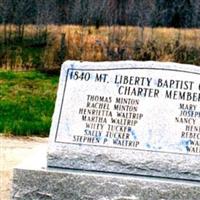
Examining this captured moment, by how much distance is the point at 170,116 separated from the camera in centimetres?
574

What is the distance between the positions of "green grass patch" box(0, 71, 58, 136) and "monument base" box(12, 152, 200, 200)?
12.5ft

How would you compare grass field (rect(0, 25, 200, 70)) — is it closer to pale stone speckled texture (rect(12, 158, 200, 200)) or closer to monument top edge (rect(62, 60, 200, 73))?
monument top edge (rect(62, 60, 200, 73))

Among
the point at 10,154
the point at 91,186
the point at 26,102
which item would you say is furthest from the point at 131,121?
the point at 26,102

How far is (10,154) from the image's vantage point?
27.2ft

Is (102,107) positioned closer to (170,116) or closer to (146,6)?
(170,116)

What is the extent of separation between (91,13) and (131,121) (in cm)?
1437

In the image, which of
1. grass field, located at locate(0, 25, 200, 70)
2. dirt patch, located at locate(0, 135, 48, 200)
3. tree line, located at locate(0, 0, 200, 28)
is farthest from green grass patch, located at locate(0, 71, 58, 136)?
tree line, located at locate(0, 0, 200, 28)

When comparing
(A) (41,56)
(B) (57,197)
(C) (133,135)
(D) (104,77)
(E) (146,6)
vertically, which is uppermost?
(E) (146,6)

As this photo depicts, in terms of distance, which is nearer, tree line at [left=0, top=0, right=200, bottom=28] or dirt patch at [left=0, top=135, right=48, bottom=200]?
dirt patch at [left=0, top=135, right=48, bottom=200]

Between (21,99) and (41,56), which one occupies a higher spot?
(41,56)

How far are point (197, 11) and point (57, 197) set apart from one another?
16492 mm

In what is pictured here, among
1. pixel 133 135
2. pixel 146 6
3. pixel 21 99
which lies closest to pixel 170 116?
pixel 133 135

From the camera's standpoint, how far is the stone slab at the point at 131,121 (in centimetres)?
567

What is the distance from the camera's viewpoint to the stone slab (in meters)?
5.67
